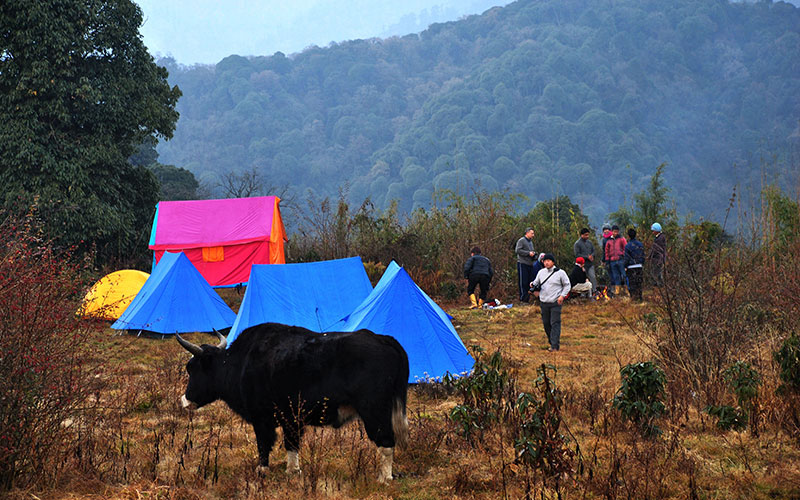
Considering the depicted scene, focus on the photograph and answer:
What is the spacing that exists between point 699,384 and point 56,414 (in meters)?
5.81

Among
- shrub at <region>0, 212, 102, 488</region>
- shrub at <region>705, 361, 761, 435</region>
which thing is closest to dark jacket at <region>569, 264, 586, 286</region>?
shrub at <region>705, 361, 761, 435</region>

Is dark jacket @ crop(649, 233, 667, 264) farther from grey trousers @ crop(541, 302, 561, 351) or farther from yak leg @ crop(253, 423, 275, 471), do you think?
yak leg @ crop(253, 423, 275, 471)

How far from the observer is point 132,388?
7684 millimetres

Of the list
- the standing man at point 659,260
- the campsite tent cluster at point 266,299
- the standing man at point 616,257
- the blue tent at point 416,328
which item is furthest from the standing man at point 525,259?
the blue tent at point 416,328

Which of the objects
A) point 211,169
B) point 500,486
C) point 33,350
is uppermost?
point 211,169

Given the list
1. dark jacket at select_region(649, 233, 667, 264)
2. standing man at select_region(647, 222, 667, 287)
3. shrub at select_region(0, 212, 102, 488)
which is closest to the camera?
shrub at select_region(0, 212, 102, 488)

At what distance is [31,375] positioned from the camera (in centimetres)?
425

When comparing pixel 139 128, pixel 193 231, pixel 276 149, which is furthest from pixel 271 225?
pixel 276 149

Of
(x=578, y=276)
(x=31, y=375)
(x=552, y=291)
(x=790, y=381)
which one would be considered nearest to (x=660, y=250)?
(x=552, y=291)

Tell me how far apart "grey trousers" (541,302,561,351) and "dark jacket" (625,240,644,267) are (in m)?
4.90

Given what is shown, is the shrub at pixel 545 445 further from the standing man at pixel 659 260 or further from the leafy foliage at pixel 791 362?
the standing man at pixel 659 260

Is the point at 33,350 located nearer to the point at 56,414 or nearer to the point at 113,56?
the point at 56,414

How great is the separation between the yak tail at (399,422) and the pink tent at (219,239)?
45.8 feet

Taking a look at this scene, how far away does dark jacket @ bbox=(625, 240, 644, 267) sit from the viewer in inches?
552
